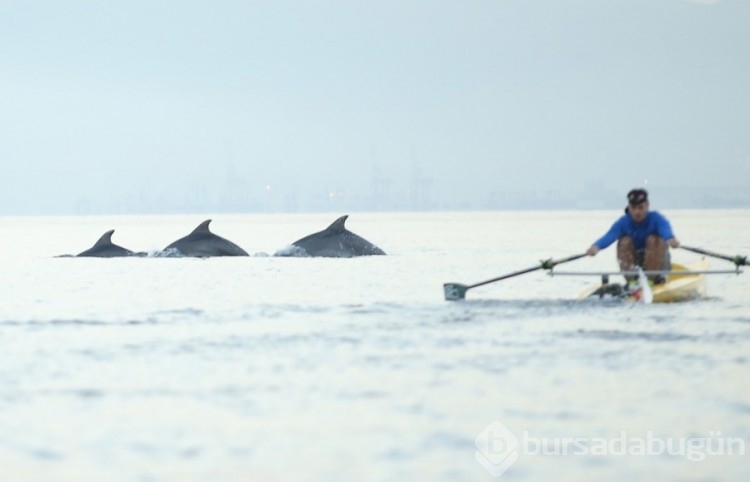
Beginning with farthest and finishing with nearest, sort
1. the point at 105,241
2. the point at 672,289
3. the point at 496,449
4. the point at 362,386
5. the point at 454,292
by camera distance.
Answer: the point at 105,241
the point at 454,292
the point at 672,289
the point at 362,386
the point at 496,449

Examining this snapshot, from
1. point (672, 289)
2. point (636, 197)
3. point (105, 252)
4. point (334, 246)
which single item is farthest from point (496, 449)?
point (105, 252)

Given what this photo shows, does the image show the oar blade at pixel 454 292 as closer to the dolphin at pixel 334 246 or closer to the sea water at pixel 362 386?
the sea water at pixel 362 386

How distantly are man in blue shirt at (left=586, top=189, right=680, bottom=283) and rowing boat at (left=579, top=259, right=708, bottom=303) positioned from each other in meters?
0.35

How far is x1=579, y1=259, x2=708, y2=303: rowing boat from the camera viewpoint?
22.4 meters

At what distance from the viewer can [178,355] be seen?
1572 centimetres

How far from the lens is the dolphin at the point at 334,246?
44625 mm

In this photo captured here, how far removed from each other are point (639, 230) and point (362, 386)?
10.8m

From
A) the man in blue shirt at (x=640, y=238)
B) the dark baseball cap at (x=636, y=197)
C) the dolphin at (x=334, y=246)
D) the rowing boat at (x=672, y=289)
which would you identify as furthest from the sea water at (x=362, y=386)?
the dolphin at (x=334, y=246)

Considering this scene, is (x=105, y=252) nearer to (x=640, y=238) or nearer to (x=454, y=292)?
(x=454, y=292)

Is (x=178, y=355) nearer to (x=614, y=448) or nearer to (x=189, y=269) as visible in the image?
(x=614, y=448)

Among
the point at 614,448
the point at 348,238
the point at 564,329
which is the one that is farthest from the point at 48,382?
the point at 348,238

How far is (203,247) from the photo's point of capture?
46.5 metres

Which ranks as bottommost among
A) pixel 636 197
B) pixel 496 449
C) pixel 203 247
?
pixel 496 449

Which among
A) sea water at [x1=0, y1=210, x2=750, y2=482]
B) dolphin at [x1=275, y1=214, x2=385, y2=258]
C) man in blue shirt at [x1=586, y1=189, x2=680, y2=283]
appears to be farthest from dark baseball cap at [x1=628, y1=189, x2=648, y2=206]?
dolphin at [x1=275, y1=214, x2=385, y2=258]
